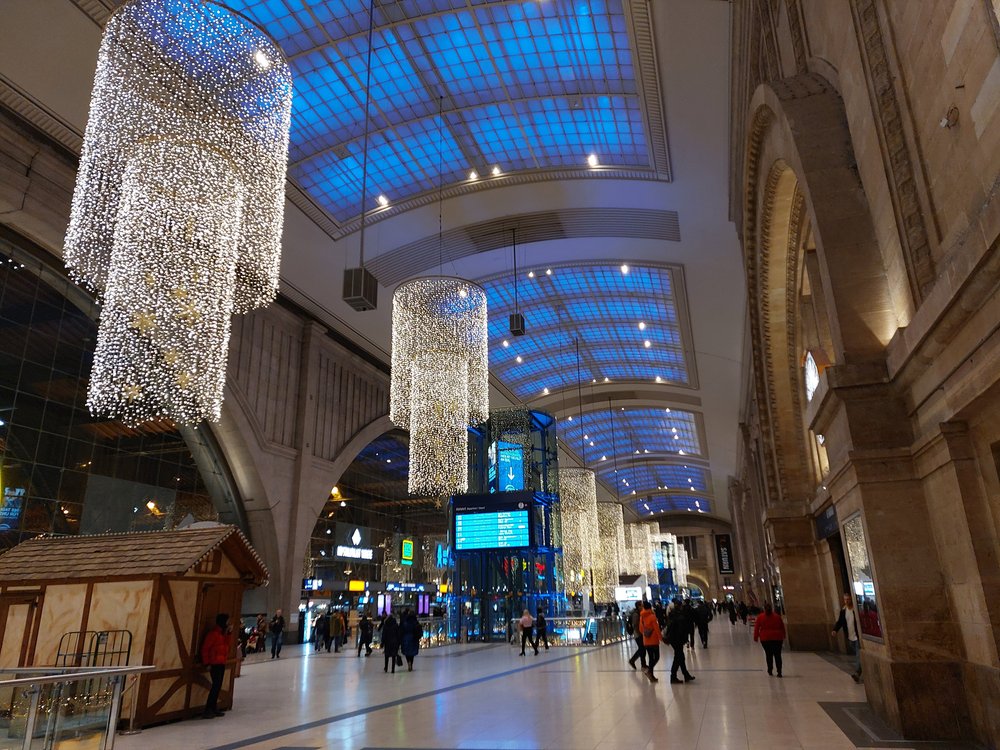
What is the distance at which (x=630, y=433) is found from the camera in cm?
4178

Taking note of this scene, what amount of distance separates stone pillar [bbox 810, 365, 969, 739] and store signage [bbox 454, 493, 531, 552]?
11575mm

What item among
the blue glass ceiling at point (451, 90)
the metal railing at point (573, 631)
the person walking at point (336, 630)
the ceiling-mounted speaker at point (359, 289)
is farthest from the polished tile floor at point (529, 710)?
the blue glass ceiling at point (451, 90)

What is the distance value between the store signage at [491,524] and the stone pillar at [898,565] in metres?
11.6

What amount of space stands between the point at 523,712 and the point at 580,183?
13.1 m

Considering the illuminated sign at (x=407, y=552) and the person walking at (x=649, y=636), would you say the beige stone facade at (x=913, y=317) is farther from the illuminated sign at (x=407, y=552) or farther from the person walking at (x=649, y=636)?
the illuminated sign at (x=407, y=552)

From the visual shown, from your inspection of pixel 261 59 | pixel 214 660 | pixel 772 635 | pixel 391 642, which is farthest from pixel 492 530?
pixel 261 59

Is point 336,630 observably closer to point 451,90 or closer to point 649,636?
point 649,636

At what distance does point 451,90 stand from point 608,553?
2316 cm

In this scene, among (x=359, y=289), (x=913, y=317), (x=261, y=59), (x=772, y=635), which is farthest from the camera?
(x=359, y=289)

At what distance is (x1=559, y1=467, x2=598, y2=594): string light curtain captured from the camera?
80.6ft

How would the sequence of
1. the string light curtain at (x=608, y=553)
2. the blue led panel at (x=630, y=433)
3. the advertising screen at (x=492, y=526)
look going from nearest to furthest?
the advertising screen at (x=492, y=526), the string light curtain at (x=608, y=553), the blue led panel at (x=630, y=433)

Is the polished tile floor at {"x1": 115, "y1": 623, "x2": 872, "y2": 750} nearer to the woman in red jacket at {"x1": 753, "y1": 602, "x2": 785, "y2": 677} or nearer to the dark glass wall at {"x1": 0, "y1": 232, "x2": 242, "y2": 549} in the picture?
the woman in red jacket at {"x1": 753, "y1": 602, "x2": 785, "y2": 677}

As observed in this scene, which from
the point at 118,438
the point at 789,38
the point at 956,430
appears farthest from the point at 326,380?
the point at 956,430

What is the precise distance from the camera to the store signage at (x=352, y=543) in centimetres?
2558
